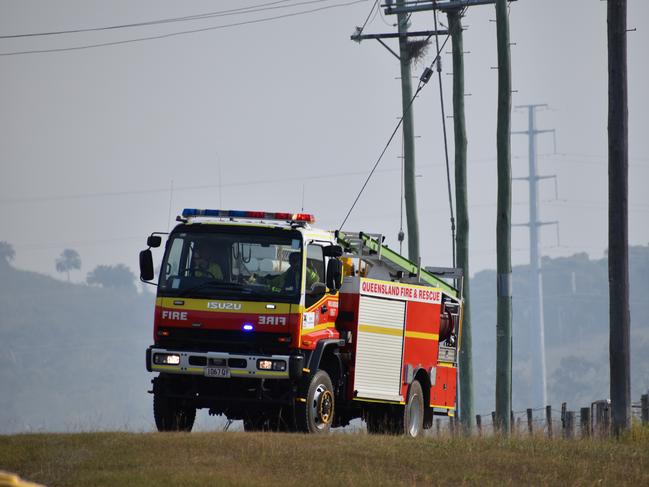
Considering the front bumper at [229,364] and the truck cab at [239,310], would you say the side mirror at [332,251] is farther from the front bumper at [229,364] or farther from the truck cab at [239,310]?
the front bumper at [229,364]

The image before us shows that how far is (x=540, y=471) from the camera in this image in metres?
18.1

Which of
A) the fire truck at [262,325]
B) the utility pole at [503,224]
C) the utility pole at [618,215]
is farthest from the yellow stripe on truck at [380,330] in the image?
the utility pole at [503,224]

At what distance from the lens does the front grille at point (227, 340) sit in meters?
20.6

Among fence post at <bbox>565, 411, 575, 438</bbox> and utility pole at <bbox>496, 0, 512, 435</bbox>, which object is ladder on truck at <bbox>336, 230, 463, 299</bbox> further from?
fence post at <bbox>565, 411, 575, 438</bbox>

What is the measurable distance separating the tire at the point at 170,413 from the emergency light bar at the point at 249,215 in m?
2.59

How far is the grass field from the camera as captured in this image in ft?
54.5

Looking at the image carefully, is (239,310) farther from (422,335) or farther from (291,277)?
(422,335)

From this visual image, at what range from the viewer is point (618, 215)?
75.6 feet

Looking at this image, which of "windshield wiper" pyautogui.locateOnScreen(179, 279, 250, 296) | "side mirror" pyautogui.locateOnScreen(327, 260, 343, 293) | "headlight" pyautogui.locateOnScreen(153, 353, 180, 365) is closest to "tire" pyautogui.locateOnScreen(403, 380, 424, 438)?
"side mirror" pyautogui.locateOnScreen(327, 260, 343, 293)

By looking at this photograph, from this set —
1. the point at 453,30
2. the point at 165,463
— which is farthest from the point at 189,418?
the point at 453,30

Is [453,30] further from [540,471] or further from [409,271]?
[540,471]

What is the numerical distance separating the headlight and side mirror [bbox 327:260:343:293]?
2325 mm

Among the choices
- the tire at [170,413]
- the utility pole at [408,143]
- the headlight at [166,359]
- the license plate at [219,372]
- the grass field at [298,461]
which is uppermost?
the utility pole at [408,143]

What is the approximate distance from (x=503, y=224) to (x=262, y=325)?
10.3m
